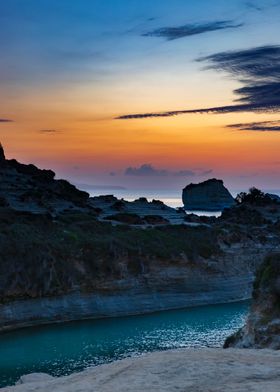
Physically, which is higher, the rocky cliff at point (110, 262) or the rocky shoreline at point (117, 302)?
the rocky cliff at point (110, 262)

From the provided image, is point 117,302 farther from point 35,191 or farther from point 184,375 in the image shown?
point 184,375

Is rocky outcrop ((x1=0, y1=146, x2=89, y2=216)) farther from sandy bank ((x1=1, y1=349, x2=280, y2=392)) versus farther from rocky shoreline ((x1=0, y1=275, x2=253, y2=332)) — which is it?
sandy bank ((x1=1, y1=349, x2=280, y2=392))

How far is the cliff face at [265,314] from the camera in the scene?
3500cm

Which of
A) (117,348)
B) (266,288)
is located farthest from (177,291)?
(266,288)

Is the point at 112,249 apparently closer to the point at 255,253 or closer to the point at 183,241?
the point at 183,241

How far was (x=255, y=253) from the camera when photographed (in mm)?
92812

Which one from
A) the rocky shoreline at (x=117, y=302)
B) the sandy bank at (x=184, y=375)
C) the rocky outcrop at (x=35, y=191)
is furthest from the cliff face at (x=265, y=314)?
the rocky outcrop at (x=35, y=191)

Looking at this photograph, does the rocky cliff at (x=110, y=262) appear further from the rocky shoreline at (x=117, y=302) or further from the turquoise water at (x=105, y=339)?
the turquoise water at (x=105, y=339)

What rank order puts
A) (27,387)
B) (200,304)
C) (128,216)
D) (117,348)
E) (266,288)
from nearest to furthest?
(27,387), (266,288), (117,348), (200,304), (128,216)

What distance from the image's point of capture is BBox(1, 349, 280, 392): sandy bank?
1331cm

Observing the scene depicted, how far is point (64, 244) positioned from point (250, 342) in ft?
151

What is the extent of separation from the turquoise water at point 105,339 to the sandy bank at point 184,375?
2900cm

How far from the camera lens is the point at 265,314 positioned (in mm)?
36531

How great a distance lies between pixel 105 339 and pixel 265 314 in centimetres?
2585
